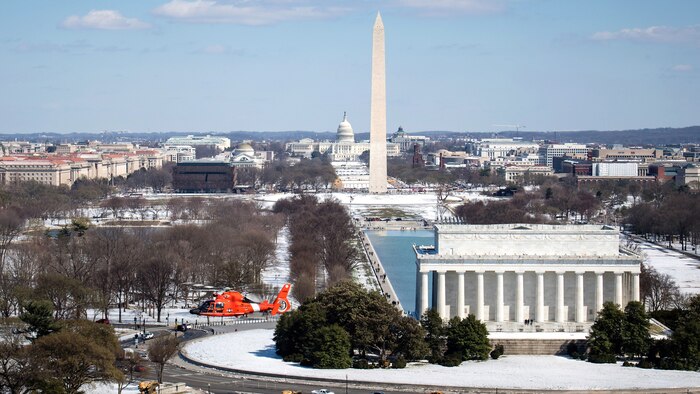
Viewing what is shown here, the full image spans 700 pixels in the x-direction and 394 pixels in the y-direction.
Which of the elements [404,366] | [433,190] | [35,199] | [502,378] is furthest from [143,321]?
[433,190]

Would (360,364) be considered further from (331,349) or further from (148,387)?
(148,387)

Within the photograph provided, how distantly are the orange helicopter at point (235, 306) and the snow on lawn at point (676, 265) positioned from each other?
2244 centimetres

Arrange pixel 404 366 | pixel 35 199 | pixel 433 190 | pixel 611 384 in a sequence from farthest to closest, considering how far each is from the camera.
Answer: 1. pixel 433 190
2. pixel 35 199
3. pixel 404 366
4. pixel 611 384

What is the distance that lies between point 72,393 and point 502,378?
14234mm

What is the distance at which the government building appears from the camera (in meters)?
52.9

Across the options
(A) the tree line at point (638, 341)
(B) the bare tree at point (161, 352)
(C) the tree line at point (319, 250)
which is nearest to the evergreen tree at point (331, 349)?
(B) the bare tree at point (161, 352)

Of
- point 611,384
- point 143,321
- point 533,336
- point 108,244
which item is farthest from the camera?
point 108,244

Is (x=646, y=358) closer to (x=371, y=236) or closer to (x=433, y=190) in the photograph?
(x=371, y=236)

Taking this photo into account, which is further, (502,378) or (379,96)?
(379,96)

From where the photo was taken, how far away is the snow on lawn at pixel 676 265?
75269 mm

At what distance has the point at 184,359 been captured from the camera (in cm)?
4850

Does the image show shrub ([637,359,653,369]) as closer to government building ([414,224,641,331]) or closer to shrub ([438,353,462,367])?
government building ([414,224,641,331])

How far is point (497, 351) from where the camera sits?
160ft

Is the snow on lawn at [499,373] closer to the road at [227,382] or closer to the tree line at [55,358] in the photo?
the road at [227,382]
